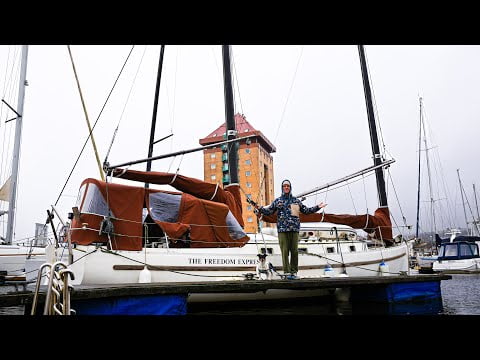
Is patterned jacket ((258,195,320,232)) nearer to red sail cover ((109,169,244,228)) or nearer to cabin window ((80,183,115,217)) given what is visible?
red sail cover ((109,169,244,228))

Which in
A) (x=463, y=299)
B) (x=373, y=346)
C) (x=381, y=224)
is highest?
(x=381, y=224)

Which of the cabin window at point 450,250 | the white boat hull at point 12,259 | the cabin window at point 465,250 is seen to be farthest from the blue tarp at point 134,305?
the cabin window at point 465,250

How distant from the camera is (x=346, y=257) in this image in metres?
10.8

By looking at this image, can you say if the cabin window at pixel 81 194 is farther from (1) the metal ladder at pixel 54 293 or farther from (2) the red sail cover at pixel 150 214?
(1) the metal ladder at pixel 54 293

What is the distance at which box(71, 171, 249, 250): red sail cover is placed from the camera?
26.5ft

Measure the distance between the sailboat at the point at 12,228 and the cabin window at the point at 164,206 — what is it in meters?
7.02

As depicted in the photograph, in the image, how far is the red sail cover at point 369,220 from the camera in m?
12.3

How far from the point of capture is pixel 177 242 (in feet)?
29.7

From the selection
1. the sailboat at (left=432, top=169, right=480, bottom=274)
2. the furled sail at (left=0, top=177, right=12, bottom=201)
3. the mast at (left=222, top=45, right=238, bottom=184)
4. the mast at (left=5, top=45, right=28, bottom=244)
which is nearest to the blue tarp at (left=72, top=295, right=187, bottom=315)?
the mast at (left=222, top=45, right=238, bottom=184)

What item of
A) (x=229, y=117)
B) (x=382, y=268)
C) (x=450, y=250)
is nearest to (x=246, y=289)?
(x=382, y=268)

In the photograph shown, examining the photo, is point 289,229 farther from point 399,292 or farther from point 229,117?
point 229,117
